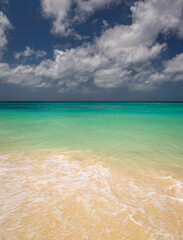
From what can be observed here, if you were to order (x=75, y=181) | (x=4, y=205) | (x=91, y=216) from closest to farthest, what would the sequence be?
(x=91, y=216)
(x=4, y=205)
(x=75, y=181)

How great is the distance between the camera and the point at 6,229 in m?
2.30

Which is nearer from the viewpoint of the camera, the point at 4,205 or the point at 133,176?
the point at 4,205

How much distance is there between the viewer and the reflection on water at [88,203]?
2296 mm

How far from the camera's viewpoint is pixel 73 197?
3.12m

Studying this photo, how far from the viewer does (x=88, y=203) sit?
116 inches

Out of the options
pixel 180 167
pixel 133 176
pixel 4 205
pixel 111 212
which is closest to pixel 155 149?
pixel 180 167

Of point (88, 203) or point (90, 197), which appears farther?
point (90, 197)

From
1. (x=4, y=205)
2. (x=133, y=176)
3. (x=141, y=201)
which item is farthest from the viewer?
(x=133, y=176)

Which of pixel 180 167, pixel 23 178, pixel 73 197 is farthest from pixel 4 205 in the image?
pixel 180 167

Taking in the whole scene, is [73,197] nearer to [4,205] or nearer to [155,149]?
[4,205]

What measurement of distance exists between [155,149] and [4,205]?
21.0ft

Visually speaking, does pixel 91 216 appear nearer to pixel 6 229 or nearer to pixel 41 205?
pixel 41 205

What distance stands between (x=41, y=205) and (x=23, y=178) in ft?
4.37

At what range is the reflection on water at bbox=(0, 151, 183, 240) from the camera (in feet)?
7.53
